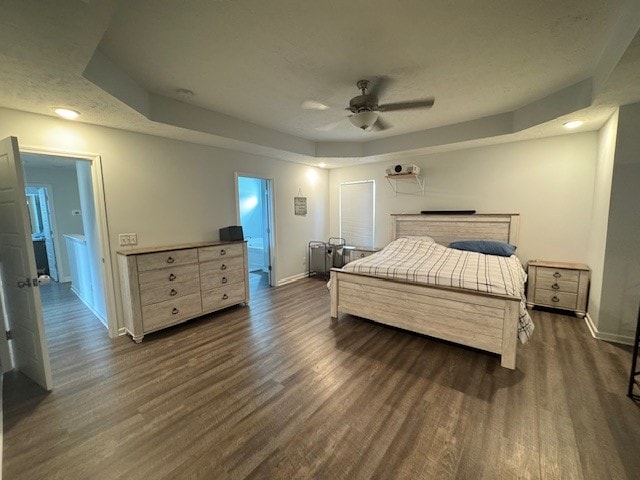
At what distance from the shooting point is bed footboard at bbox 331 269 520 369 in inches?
90.5

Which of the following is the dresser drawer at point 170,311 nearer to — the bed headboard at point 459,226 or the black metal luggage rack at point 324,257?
the black metal luggage rack at point 324,257

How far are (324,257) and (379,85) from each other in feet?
11.2

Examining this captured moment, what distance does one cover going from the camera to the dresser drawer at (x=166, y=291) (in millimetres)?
2873

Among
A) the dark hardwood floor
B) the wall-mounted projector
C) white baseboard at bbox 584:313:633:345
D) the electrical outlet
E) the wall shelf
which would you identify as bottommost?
the dark hardwood floor

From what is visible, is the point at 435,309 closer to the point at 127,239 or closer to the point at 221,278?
the point at 221,278

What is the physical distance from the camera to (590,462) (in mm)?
1438

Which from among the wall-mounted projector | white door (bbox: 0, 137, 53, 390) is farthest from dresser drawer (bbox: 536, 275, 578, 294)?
white door (bbox: 0, 137, 53, 390)

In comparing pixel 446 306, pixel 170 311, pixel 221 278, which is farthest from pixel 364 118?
pixel 170 311

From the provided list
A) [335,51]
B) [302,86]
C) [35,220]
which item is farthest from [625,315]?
[35,220]

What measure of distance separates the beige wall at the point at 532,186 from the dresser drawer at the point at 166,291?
383 cm

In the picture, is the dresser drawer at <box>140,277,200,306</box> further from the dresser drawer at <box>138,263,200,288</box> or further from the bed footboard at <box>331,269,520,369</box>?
the bed footboard at <box>331,269,520,369</box>

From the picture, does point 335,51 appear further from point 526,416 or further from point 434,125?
point 526,416

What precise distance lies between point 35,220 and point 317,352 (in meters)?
7.58

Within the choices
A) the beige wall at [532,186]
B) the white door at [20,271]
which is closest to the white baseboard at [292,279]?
the beige wall at [532,186]
